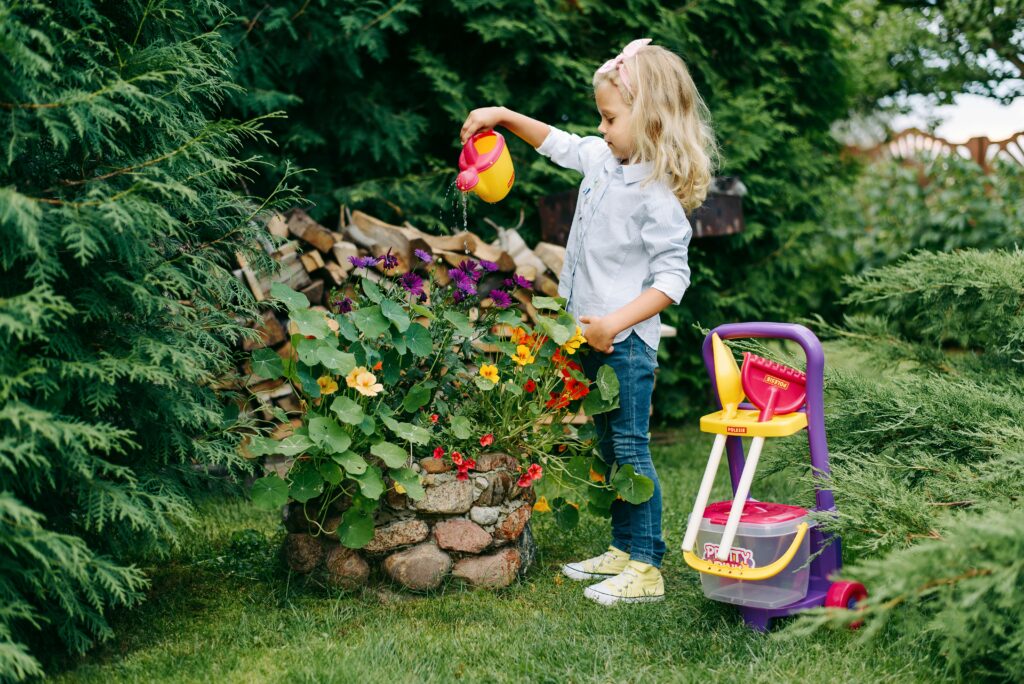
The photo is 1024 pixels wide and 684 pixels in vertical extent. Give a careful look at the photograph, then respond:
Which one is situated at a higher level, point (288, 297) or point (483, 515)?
point (288, 297)

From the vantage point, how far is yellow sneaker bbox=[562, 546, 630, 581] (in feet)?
9.34

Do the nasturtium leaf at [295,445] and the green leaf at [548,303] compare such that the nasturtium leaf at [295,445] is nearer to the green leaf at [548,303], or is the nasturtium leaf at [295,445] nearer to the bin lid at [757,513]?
the green leaf at [548,303]

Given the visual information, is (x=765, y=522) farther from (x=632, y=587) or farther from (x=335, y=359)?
(x=335, y=359)

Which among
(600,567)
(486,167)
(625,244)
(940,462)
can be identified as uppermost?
(486,167)

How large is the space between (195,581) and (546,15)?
312cm

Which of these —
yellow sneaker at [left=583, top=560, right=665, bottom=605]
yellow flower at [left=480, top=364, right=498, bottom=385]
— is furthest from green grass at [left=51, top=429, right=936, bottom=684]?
yellow flower at [left=480, top=364, right=498, bottom=385]

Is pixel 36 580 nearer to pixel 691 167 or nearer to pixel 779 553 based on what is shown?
pixel 779 553

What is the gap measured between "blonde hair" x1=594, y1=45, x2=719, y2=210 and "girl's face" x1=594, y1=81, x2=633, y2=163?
15 millimetres

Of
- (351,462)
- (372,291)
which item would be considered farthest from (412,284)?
(351,462)

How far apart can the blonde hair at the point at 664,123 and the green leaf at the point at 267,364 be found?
3.98 ft

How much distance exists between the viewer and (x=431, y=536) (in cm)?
268

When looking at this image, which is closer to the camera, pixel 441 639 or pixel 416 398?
A: pixel 441 639

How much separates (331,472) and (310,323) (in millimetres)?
422

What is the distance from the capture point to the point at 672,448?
4.67 metres
